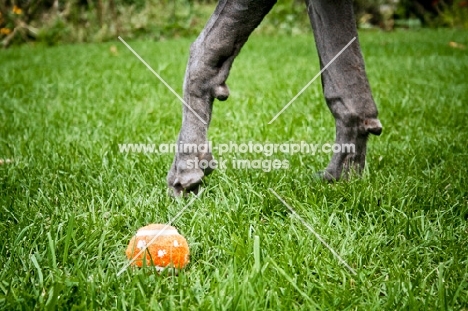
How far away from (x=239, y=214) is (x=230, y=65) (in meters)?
0.63

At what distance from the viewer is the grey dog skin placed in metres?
2.01

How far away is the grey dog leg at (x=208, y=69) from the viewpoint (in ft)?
6.54

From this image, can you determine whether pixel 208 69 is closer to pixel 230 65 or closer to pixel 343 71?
pixel 230 65

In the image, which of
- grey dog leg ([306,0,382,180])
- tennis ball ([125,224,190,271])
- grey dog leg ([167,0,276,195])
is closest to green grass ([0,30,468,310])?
tennis ball ([125,224,190,271])

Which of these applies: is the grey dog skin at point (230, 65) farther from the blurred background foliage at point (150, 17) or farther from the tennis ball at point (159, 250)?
the blurred background foliage at point (150, 17)

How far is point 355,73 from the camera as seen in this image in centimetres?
216

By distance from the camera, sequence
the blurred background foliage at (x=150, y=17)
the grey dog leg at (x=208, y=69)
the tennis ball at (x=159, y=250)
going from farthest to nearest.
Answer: the blurred background foliage at (x=150, y=17)
the grey dog leg at (x=208, y=69)
the tennis ball at (x=159, y=250)

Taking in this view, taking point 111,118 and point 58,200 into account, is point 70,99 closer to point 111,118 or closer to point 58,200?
point 111,118

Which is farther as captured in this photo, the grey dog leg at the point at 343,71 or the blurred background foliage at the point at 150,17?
the blurred background foliage at the point at 150,17

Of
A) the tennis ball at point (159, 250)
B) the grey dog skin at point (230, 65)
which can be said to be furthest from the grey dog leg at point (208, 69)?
the tennis ball at point (159, 250)

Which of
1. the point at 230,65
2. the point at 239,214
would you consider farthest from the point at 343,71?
the point at 239,214

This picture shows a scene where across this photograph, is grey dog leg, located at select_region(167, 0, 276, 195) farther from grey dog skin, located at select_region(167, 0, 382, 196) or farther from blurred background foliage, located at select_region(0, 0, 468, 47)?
blurred background foliage, located at select_region(0, 0, 468, 47)

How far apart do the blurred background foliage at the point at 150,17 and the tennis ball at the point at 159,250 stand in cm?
931

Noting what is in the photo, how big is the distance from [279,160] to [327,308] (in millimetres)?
1399
